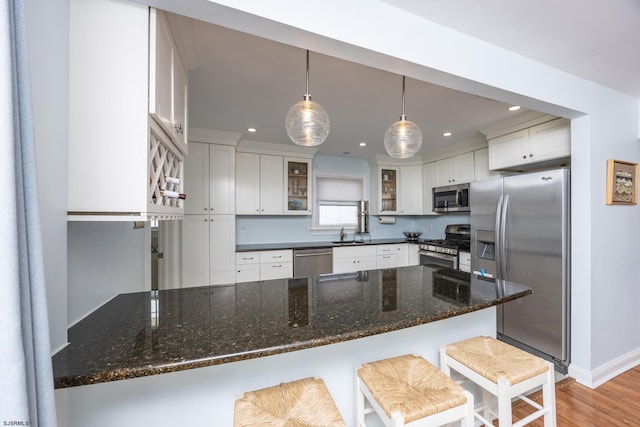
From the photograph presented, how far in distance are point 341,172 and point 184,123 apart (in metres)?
3.26

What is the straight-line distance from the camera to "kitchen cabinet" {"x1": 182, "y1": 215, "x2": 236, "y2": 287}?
316 centimetres

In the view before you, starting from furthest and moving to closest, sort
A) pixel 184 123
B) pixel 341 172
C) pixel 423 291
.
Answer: pixel 341 172, pixel 184 123, pixel 423 291

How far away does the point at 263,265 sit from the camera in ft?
11.6

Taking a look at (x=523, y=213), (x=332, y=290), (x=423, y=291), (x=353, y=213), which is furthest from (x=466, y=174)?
(x=332, y=290)

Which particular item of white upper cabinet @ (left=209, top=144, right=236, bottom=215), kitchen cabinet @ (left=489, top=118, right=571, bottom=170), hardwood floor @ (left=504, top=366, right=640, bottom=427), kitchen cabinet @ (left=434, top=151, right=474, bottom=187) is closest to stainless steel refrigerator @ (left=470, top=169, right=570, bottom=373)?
hardwood floor @ (left=504, top=366, right=640, bottom=427)

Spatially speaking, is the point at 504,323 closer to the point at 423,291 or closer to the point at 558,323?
the point at 558,323

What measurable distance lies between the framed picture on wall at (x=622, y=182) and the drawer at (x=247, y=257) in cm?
361

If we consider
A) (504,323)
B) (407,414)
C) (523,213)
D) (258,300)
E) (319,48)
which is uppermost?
(319,48)

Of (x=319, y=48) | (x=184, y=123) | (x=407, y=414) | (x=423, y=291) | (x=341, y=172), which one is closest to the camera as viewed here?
(x=407, y=414)

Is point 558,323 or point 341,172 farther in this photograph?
point 341,172

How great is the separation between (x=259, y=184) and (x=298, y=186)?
63 cm

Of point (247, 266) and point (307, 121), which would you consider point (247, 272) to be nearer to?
point (247, 266)

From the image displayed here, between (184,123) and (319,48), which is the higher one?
(319,48)

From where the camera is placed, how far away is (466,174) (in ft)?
12.3
